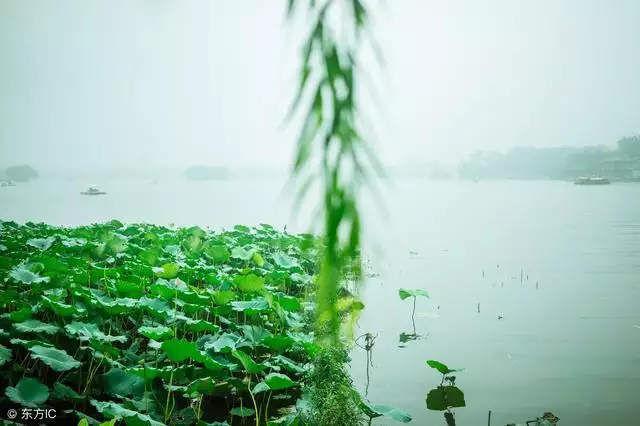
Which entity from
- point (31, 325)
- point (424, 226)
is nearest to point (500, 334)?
point (31, 325)

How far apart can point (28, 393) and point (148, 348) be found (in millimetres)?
1070

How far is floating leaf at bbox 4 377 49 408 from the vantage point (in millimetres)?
1986

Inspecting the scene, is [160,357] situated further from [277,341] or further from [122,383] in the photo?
[277,341]

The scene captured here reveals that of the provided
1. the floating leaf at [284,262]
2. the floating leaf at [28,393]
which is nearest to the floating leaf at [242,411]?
the floating leaf at [28,393]

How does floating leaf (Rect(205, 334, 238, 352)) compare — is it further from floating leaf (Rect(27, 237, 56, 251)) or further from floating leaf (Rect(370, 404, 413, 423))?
floating leaf (Rect(27, 237, 56, 251))

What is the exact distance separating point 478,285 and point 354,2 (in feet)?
18.2

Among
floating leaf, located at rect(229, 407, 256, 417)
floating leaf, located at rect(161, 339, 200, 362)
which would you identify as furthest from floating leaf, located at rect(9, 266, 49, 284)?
floating leaf, located at rect(229, 407, 256, 417)

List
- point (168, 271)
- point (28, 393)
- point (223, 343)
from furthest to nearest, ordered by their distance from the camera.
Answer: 1. point (168, 271)
2. point (223, 343)
3. point (28, 393)

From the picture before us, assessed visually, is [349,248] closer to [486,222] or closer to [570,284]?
[570,284]

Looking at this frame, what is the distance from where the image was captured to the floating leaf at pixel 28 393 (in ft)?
6.52

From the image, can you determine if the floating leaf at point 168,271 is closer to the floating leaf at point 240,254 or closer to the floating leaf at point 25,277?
the floating leaf at point 25,277

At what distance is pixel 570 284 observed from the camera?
20.4 feet

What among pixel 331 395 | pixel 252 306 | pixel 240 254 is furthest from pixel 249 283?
pixel 240 254

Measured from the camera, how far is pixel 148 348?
10.1ft
